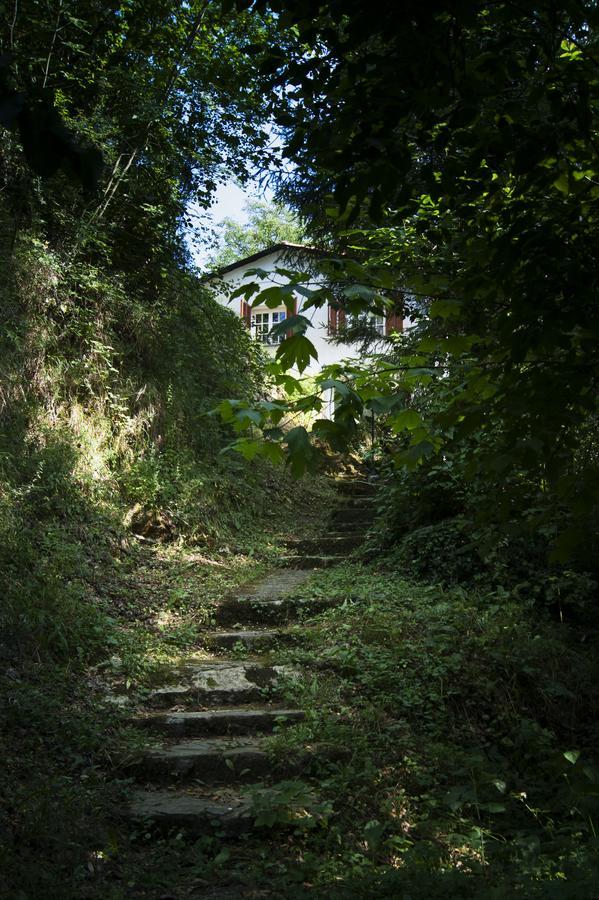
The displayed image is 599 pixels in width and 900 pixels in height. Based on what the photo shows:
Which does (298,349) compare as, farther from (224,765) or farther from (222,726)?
(222,726)

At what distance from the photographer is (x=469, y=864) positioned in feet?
9.93

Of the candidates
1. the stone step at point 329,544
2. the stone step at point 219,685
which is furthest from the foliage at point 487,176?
the stone step at point 329,544

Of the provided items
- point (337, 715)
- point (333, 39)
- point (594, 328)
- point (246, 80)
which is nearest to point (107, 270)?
point (246, 80)

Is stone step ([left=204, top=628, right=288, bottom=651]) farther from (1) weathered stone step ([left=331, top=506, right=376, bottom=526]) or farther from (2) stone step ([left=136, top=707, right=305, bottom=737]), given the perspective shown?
(1) weathered stone step ([left=331, top=506, right=376, bottom=526])

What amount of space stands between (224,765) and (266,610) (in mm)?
Answer: 2356

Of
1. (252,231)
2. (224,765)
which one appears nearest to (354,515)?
(224,765)

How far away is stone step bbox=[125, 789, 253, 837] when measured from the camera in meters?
3.57

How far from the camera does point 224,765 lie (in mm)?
4066

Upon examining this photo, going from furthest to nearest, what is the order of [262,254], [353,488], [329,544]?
[262,254] → [353,488] → [329,544]

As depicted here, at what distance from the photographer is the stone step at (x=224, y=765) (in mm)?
4016

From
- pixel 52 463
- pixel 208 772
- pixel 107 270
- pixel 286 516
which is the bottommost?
pixel 208 772

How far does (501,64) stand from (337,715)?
3.81 m

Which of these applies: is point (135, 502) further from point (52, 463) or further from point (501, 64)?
point (501, 64)

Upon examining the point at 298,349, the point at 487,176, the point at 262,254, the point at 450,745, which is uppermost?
the point at 262,254
